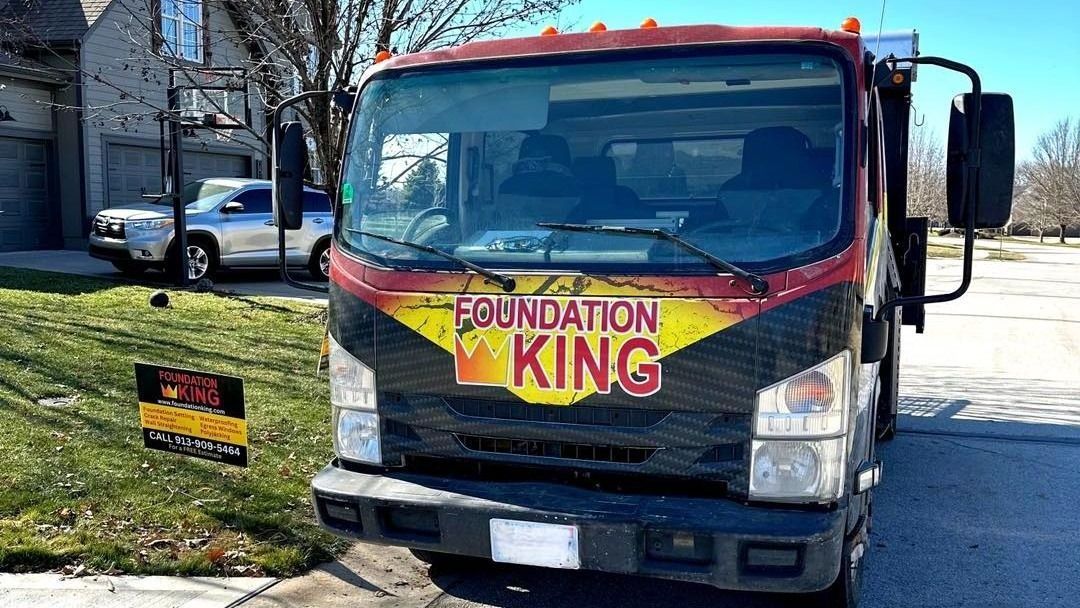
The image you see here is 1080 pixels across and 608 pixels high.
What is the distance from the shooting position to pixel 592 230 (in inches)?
140

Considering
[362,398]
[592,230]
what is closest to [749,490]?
[592,230]

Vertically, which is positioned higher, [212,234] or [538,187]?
[538,187]

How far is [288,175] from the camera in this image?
14.1 feet

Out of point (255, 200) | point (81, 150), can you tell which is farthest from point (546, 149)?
point (81, 150)

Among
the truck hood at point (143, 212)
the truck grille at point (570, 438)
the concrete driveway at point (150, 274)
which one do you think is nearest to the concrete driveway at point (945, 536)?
the truck grille at point (570, 438)

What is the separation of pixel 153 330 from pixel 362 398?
21.6 feet

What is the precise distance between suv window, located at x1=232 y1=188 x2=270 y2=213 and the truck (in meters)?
11.5

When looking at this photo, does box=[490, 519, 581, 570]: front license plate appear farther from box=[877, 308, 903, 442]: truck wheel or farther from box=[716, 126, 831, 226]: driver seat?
box=[877, 308, 903, 442]: truck wheel

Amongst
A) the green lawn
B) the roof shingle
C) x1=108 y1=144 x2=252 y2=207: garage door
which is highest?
the roof shingle

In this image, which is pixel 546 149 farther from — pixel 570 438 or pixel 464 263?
pixel 570 438

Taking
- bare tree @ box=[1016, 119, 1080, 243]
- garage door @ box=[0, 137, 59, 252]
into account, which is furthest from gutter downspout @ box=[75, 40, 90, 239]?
bare tree @ box=[1016, 119, 1080, 243]

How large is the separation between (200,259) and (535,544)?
12249 millimetres

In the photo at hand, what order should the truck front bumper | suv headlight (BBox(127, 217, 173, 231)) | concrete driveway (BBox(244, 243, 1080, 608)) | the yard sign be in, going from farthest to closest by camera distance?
1. suv headlight (BBox(127, 217, 173, 231))
2. the yard sign
3. concrete driveway (BBox(244, 243, 1080, 608))
4. the truck front bumper

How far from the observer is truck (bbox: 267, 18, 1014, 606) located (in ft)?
10.7
